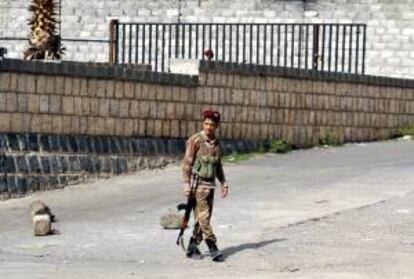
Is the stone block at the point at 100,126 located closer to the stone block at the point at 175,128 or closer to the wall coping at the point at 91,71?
the wall coping at the point at 91,71

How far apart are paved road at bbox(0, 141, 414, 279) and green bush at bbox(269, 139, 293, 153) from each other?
21.9 inches

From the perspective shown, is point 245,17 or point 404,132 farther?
point 245,17

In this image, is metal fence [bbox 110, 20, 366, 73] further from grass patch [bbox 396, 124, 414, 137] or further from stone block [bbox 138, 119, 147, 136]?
stone block [bbox 138, 119, 147, 136]

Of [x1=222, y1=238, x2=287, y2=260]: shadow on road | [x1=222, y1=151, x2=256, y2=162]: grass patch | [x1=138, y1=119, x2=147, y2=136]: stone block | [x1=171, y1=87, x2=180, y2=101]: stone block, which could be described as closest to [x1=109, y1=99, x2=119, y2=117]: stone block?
[x1=138, y1=119, x2=147, y2=136]: stone block

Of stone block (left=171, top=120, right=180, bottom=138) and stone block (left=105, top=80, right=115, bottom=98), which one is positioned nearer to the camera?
stone block (left=105, top=80, right=115, bottom=98)

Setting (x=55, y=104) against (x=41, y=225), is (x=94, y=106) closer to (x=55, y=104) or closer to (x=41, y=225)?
(x=55, y=104)

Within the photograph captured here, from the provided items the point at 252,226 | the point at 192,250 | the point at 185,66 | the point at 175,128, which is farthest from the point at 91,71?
the point at 192,250

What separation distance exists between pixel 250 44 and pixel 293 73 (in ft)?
9.49

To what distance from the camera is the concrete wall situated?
82.7 ft

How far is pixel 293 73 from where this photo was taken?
20.1m

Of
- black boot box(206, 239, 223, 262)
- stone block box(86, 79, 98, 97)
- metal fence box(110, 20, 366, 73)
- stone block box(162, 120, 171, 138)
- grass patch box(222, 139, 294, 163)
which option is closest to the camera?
black boot box(206, 239, 223, 262)

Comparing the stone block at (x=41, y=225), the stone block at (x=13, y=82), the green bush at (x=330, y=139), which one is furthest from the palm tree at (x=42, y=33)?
the stone block at (x=41, y=225)

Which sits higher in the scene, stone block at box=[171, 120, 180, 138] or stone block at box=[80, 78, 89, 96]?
stone block at box=[80, 78, 89, 96]

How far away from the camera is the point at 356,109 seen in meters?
21.4
